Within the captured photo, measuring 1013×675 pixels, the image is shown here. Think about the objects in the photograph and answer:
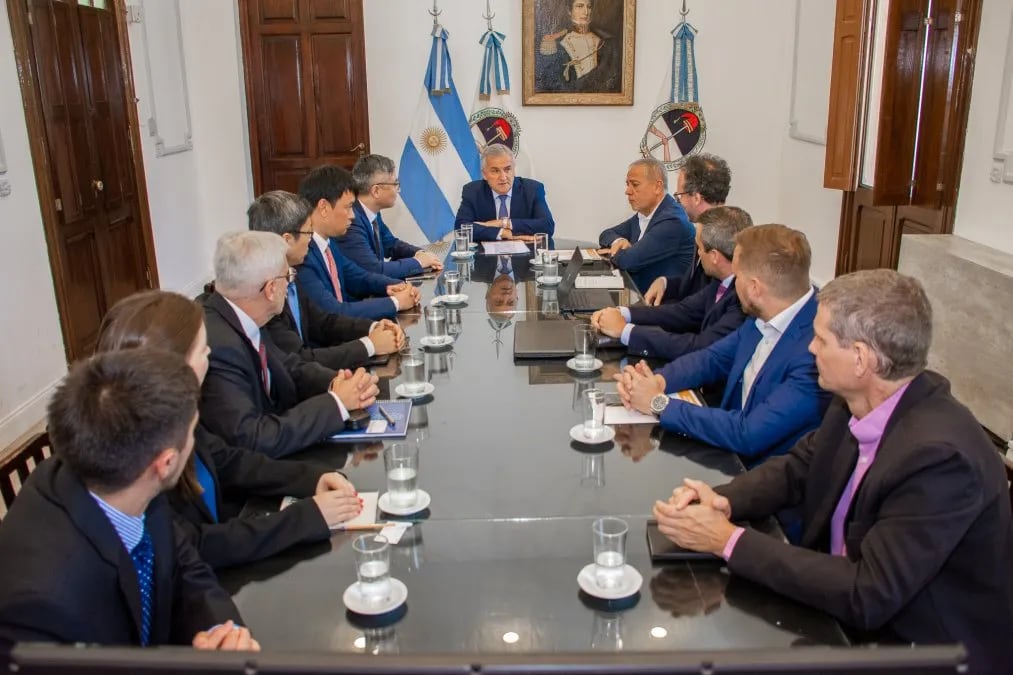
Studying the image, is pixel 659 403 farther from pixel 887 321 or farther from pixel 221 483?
pixel 221 483

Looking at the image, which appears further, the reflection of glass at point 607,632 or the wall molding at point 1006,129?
the wall molding at point 1006,129

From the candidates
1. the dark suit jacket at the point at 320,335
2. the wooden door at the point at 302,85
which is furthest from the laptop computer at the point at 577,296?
the wooden door at the point at 302,85

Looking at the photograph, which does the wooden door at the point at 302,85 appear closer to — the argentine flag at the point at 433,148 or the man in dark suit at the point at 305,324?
the argentine flag at the point at 433,148

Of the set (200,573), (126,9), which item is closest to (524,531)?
(200,573)

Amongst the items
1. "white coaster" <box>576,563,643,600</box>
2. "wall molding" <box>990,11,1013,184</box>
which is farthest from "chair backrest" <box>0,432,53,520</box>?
"wall molding" <box>990,11,1013,184</box>

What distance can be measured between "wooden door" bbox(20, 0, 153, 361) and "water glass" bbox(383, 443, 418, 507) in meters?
3.56

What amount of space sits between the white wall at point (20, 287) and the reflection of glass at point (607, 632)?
3515 millimetres

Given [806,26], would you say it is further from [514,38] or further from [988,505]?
[988,505]

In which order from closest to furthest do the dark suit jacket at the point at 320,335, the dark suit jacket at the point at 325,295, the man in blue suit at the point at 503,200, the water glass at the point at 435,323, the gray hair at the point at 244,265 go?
the gray hair at the point at 244,265 < the dark suit jacket at the point at 320,335 < the water glass at the point at 435,323 < the dark suit jacket at the point at 325,295 < the man in blue suit at the point at 503,200

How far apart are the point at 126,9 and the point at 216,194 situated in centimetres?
170

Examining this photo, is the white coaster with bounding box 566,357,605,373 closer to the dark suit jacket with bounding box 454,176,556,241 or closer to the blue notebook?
the blue notebook

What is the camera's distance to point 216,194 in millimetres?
6785

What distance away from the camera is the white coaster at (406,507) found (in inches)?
64.4

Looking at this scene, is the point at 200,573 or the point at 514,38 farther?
the point at 514,38
